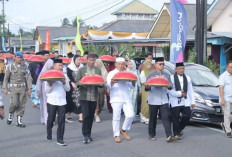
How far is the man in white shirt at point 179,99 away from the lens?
8.53m

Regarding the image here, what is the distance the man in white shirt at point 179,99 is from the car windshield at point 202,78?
2.54 meters

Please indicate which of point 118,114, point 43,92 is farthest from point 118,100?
point 43,92

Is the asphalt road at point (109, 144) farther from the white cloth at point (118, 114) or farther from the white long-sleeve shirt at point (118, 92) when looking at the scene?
the white long-sleeve shirt at point (118, 92)

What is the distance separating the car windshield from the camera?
11305 millimetres

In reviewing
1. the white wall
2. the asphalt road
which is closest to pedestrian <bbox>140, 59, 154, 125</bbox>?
the asphalt road

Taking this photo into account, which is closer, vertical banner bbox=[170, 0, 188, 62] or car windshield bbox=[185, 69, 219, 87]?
car windshield bbox=[185, 69, 219, 87]

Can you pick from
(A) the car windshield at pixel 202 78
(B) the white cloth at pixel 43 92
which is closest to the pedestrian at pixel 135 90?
(A) the car windshield at pixel 202 78

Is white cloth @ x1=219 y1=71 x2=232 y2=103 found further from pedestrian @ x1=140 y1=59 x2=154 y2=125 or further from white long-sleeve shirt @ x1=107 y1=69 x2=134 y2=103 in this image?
white long-sleeve shirt @ x1=107 y1=69 x2=134 y2=103

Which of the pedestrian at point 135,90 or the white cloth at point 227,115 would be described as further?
the pedestrian at point 135,90

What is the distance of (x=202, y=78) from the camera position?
455 inches

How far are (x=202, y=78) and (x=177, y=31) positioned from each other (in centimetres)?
268

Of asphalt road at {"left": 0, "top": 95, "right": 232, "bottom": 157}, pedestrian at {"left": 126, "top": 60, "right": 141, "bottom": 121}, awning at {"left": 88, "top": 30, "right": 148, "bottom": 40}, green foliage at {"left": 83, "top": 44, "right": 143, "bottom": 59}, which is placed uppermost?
awning at {"left": 88, "top": 30, "right": 148, "bottom": 40}

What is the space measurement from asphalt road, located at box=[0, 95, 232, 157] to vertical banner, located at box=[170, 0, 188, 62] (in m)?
3.58

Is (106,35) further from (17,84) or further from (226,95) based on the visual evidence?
(226,95)
